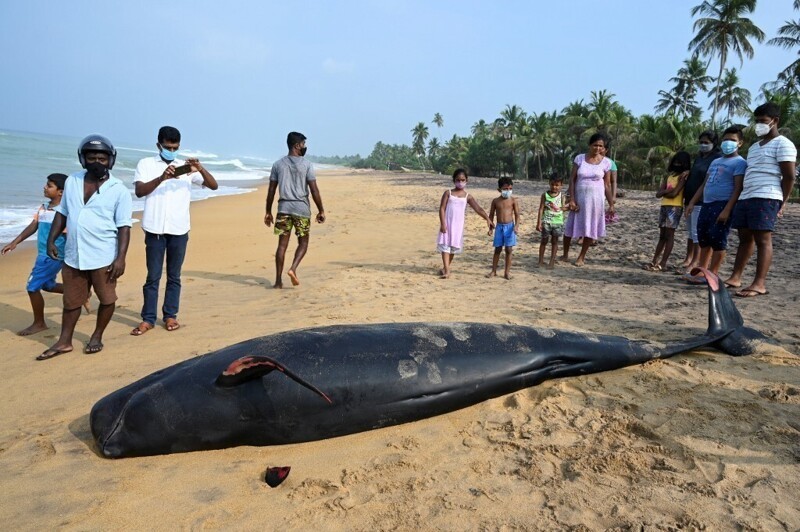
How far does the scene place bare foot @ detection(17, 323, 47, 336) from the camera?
5175 mm

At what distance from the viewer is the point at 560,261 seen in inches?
336

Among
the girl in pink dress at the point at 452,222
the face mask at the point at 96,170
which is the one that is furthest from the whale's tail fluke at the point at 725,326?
the face mask at the point at 96,170

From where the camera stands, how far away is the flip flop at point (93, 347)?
4574 mm

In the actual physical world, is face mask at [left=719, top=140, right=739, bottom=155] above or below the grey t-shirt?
above

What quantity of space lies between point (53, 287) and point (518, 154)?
180 ft

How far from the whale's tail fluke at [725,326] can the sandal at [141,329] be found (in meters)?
5.13

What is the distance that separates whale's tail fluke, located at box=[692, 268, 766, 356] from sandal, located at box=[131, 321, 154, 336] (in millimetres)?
5135

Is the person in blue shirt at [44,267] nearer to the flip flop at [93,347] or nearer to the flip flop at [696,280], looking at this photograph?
the flip flop at [93,347]

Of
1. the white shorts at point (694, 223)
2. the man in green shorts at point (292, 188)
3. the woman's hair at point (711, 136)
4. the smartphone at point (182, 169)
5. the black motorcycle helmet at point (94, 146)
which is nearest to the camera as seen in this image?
the black motorcycle helmet at point (94, 146)

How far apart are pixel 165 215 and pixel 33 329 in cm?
187

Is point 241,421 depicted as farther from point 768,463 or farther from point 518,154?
point 518,154

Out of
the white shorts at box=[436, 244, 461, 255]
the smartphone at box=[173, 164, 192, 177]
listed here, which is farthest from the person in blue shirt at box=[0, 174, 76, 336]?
the white shorts at box=[436, 244, 461, 255]

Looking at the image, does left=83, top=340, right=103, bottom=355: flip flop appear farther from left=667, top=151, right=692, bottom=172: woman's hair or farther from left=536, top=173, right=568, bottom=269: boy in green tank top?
left=667, top=151, right=692, bottom=172: woman's hair

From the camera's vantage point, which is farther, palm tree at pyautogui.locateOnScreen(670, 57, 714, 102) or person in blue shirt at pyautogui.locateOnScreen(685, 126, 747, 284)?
palm tree at pyautogui.locateOnScreen(670, 57, 714, 102)
